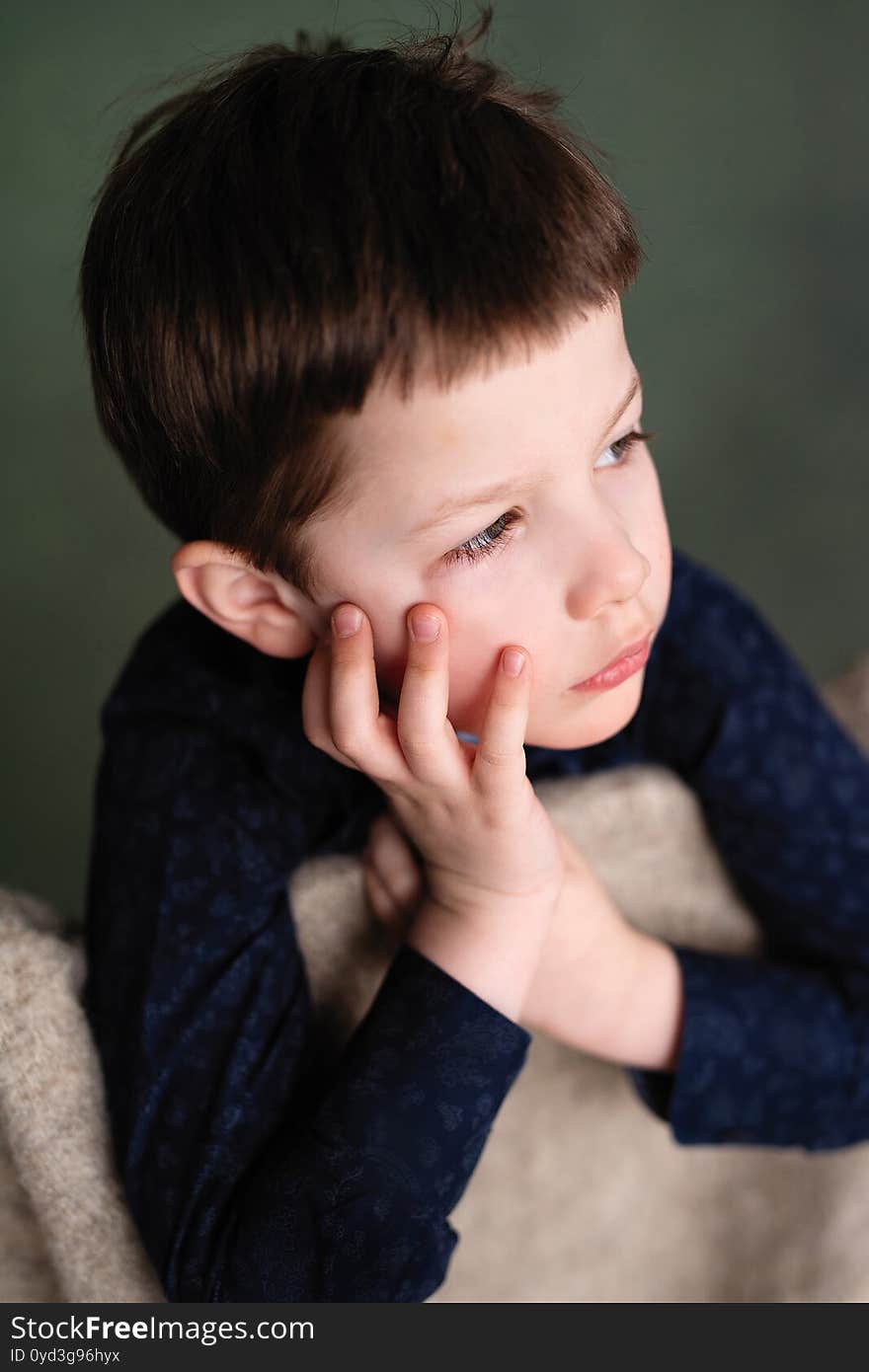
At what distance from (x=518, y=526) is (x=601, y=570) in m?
0.05

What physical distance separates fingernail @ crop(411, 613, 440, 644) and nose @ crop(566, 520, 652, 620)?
0.07 metres

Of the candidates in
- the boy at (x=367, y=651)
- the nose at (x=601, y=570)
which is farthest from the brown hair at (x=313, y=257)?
the nose at (x=601, y=570)

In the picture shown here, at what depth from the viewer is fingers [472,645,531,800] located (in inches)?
27.7

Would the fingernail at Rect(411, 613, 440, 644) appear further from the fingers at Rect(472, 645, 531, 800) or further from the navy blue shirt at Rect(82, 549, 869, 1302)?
the navy blue shirt at Rect(82, 549, 869, 1302)

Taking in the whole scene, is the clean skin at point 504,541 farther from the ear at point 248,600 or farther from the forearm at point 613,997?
the forearm at point 613,997

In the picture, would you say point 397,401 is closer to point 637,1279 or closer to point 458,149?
point 458,149

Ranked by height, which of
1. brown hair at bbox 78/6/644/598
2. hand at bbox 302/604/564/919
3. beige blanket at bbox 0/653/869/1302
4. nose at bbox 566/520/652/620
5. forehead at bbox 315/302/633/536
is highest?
brown hair at bbox 78/6/644/598

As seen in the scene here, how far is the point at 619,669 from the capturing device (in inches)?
30.3

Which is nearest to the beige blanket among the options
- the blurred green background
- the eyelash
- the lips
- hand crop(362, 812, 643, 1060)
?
hand crop(362, 812, 643, 1060)

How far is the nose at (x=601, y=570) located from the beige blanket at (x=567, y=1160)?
0.66 feet

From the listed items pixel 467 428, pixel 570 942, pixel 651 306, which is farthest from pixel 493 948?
pixel 651 306

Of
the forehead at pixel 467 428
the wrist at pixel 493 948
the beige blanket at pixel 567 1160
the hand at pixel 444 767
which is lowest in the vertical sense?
the beige blanket at pixel 567 1160

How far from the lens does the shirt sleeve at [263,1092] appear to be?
73 cm

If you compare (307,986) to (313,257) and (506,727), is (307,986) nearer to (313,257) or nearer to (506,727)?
(506,727)
